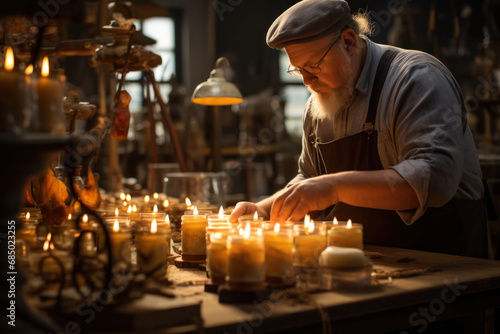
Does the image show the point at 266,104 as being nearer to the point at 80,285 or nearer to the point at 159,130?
the point at 159,130

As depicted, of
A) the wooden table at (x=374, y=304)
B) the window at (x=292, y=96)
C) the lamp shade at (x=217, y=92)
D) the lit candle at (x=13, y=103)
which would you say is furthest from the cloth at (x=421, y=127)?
the window at (x=292, y=96)

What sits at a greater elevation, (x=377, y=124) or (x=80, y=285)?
(x=377, y=124)

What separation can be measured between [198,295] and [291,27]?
1.45 meters

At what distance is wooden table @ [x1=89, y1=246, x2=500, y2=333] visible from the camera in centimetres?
149

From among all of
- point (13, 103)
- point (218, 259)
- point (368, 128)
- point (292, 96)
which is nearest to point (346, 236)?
point (218, 259)

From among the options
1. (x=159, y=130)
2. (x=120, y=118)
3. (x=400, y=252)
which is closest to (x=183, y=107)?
(x=159, y=130)

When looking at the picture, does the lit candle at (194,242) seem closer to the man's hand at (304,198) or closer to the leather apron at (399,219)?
the man's hand at (304,198)

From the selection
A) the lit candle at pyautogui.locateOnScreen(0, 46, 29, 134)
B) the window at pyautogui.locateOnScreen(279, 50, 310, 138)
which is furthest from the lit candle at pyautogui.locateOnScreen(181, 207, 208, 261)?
the window at pyautogui.locateOnScreen(279, 50, 310, 138)

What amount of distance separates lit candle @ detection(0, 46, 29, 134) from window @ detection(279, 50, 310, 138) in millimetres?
12397

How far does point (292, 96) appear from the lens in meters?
14.0

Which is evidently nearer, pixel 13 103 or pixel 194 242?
pixel 13 103

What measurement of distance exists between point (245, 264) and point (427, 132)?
45.3 inches

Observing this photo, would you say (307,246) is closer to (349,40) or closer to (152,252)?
(152,252)

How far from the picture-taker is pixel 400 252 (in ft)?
8.27
